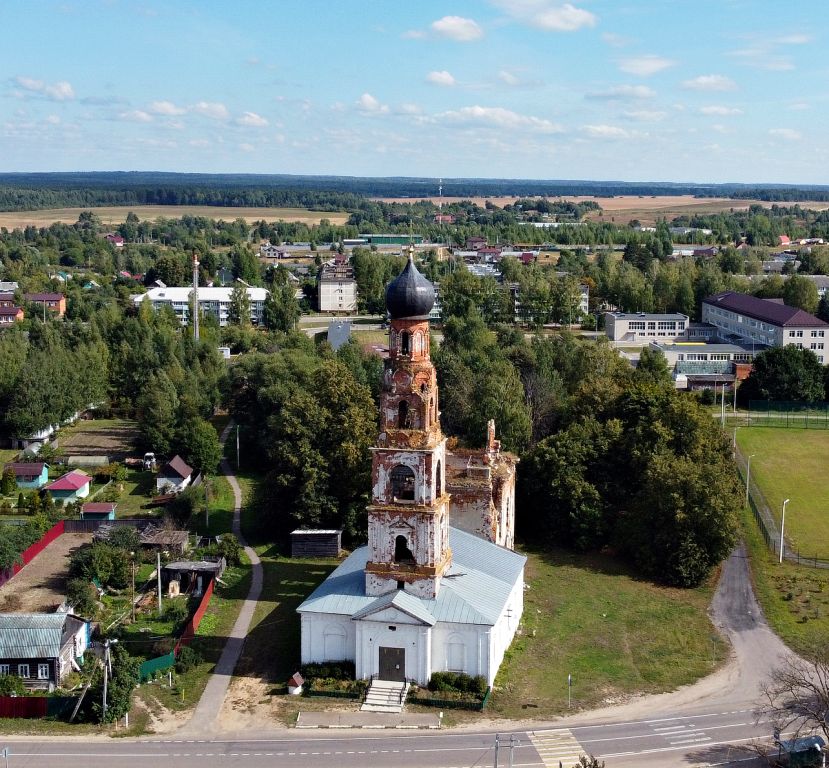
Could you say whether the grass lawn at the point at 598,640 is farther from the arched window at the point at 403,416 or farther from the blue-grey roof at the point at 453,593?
the arched window at the point at 403,416

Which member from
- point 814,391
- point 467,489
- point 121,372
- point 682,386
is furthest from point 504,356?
point 467,489

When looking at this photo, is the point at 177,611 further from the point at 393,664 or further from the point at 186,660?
the point at 393,664

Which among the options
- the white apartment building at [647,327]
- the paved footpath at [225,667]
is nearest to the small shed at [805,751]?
the paved footpath at [225,667]

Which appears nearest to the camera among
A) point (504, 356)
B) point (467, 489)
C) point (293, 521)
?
point (467, 489)

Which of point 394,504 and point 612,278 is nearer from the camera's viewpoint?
point 394,504

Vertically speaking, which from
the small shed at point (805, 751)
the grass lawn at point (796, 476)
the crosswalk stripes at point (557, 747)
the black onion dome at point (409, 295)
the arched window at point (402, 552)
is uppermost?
the black onion dome at point (409, 295)

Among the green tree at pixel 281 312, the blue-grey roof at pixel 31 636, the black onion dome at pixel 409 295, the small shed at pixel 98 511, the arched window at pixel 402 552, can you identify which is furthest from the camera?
the green tree at pixel 281 312

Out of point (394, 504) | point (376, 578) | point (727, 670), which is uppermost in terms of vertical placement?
point (394, 504)

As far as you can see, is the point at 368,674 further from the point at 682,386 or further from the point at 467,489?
the point at 682,386
